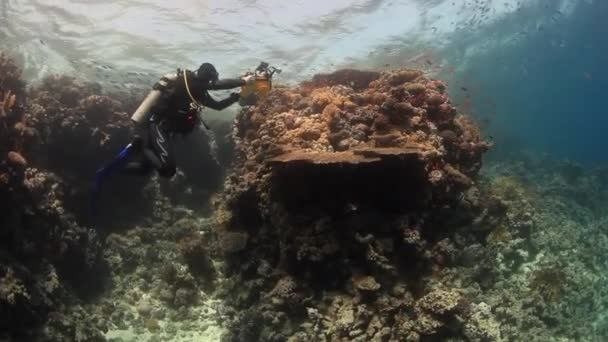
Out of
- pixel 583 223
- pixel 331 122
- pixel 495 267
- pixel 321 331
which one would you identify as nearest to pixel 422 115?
pixel 331 122

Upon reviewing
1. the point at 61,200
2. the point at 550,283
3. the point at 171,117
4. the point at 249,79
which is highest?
the point at 249,79

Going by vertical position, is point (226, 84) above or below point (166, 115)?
above

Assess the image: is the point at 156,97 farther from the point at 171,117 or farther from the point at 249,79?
the point at 249,79

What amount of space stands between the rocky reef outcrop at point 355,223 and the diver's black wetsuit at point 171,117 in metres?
1.72

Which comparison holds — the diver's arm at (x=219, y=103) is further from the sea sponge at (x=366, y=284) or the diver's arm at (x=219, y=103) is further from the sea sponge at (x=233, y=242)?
the sea sponge at (x=366, y=284)

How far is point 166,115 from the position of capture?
7.62m

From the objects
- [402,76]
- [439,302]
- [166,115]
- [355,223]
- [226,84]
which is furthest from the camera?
[402,76]

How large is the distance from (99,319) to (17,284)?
1.58 m

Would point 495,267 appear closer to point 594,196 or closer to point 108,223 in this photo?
point 108,223

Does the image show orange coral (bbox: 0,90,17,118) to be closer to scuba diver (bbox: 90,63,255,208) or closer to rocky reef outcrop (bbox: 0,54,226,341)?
rocky reef outcrop (bbox: 0,54,226,341)

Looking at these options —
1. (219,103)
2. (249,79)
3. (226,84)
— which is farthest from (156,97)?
(249,79)

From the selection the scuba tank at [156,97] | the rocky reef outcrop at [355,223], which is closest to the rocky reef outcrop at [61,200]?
the scuba tank at [156,97]

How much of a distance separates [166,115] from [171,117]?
4.1 inches

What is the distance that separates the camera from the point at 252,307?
7.61 meters
